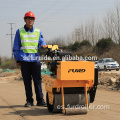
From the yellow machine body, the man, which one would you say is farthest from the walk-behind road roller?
the man

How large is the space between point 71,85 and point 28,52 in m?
1.85

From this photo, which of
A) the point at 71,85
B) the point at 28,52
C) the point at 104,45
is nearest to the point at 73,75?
the point at 71,85

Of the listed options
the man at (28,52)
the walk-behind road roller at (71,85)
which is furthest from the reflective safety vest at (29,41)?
the walk-behind road roller at (71,85)

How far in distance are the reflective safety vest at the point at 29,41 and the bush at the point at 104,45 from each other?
39.9 m

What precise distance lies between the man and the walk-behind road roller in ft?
3.80

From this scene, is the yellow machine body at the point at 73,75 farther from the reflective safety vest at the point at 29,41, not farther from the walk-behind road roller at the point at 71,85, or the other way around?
the reflective safety vest at the point at 29,41

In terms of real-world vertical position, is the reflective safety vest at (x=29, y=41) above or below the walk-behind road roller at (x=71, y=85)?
above

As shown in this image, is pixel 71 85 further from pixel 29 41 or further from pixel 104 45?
pixel 104 45

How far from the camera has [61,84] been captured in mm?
5699

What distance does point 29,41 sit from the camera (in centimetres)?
718

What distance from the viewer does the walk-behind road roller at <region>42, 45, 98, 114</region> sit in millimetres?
5516

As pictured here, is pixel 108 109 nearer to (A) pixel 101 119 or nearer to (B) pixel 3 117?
(A) pixel 101 119

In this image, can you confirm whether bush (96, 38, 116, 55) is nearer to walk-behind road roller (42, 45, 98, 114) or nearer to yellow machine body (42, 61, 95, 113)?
walk-behind road roller (42, 45, 98, 114)

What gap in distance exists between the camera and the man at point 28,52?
7117mm
